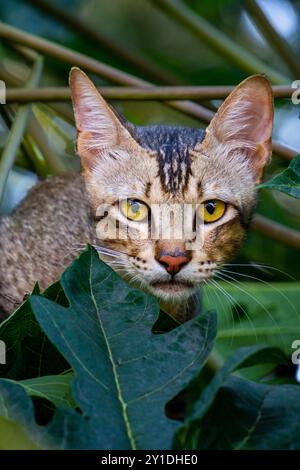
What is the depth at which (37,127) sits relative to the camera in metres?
3.15

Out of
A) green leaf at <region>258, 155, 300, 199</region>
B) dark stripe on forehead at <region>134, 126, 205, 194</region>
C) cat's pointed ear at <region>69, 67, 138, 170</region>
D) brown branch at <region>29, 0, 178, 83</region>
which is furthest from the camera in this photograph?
brown branch at <region>29, 0, 178, 83</region>

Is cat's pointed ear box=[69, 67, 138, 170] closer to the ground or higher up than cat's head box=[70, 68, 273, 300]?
higher up

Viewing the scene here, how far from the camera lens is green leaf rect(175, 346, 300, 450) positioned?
115 cm

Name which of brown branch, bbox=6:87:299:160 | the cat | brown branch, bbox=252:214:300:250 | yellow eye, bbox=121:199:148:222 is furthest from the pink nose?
brown branch, bbox=252:214:300:250

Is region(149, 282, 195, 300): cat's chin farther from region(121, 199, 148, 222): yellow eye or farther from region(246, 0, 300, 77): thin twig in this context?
region(246, 0, 300, 77): thin twig

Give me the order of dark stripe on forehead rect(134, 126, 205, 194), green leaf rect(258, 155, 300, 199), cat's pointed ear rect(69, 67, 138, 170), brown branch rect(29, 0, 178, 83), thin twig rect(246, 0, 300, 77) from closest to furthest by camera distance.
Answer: green leaf rect(258, 155, 300, 199) → cat's pointed ear rect(69, 67, 138, 170) → dark stripe on forehead rect(134, 126, 205, 194) → thin twig rect(246, 0, 300, 77) → brown branch rect(29, 0, 178, 83)

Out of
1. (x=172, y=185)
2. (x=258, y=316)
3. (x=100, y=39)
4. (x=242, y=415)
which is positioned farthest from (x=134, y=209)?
(x=100, y=39)

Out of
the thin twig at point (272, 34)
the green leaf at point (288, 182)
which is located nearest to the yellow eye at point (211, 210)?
the green leaf at point (288, 182)

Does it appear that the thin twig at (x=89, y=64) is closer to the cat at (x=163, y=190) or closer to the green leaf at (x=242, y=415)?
the cat at (x=163, y=190)

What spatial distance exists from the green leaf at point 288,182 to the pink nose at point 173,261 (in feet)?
2.34

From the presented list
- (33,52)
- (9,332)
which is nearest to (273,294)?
(33,52)

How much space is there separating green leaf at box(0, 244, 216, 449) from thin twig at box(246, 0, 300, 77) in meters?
2.03

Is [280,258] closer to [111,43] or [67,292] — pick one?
[111,43]
